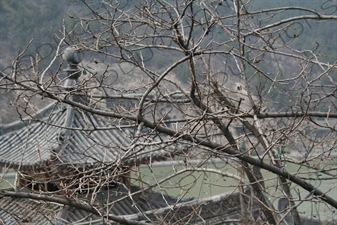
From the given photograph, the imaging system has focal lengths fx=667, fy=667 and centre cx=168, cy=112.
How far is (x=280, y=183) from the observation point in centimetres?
438

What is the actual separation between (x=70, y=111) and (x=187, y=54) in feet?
12.7

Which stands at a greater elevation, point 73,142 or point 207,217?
point 73,142

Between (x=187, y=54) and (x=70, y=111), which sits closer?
(x=187, y=54)

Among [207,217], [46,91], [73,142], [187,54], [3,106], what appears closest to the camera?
[46,91]

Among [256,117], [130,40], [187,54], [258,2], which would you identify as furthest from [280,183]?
[258,2]

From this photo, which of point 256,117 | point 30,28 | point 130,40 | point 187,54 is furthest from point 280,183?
point 30,28

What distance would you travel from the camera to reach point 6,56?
40156 millimetres

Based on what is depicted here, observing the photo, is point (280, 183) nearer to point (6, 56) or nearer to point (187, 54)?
point (187, 54)

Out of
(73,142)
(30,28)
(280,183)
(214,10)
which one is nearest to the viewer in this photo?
(280,183)

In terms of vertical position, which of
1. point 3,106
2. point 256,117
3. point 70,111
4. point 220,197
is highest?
point 3,106

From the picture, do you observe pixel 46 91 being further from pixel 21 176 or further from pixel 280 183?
pixel 280 183

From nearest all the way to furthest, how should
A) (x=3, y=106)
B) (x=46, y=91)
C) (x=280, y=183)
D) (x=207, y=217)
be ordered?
(x=46, y=91)
(x=280, y=183)
(x=207, y=217)
(x=3, y=106)

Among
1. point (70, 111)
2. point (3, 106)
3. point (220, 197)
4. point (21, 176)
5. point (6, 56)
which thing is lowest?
point (21, 176)

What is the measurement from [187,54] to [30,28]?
37434 mm
